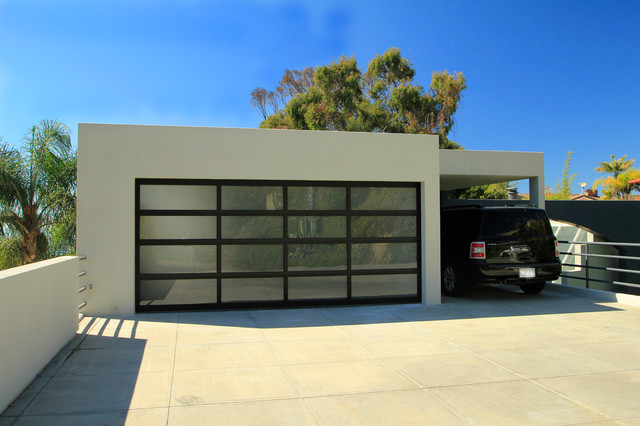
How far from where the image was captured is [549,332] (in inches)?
285

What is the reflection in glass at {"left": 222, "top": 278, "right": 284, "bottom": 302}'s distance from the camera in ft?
28.8

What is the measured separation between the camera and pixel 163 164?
27.6 feet

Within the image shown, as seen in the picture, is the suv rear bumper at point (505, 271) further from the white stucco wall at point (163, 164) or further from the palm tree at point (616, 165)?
the palm tree at point (616, 165)

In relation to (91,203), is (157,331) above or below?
below

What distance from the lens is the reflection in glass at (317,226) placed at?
905 cm

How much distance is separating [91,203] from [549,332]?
24.2 ft

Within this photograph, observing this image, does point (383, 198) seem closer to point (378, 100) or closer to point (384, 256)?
point (384, 256)

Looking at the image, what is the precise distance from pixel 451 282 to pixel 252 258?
Answer: 432 cm

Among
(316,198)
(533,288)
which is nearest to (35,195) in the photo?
(316,198)

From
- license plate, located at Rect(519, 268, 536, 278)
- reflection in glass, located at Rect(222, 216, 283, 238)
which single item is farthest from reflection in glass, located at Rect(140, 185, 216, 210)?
license plate, located at Rect(519, 268, 536, 278)

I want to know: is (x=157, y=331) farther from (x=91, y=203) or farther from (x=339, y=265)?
(x=339, y=265)

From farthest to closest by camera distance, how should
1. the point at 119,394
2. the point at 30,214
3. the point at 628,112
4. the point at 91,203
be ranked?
the point at 628,112
the point at 30,214
the point at 91,203
the point at 119,394

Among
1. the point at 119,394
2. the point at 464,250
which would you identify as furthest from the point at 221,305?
the point at 464,250

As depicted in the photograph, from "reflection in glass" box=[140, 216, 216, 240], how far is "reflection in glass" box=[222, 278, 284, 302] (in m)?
0.92
